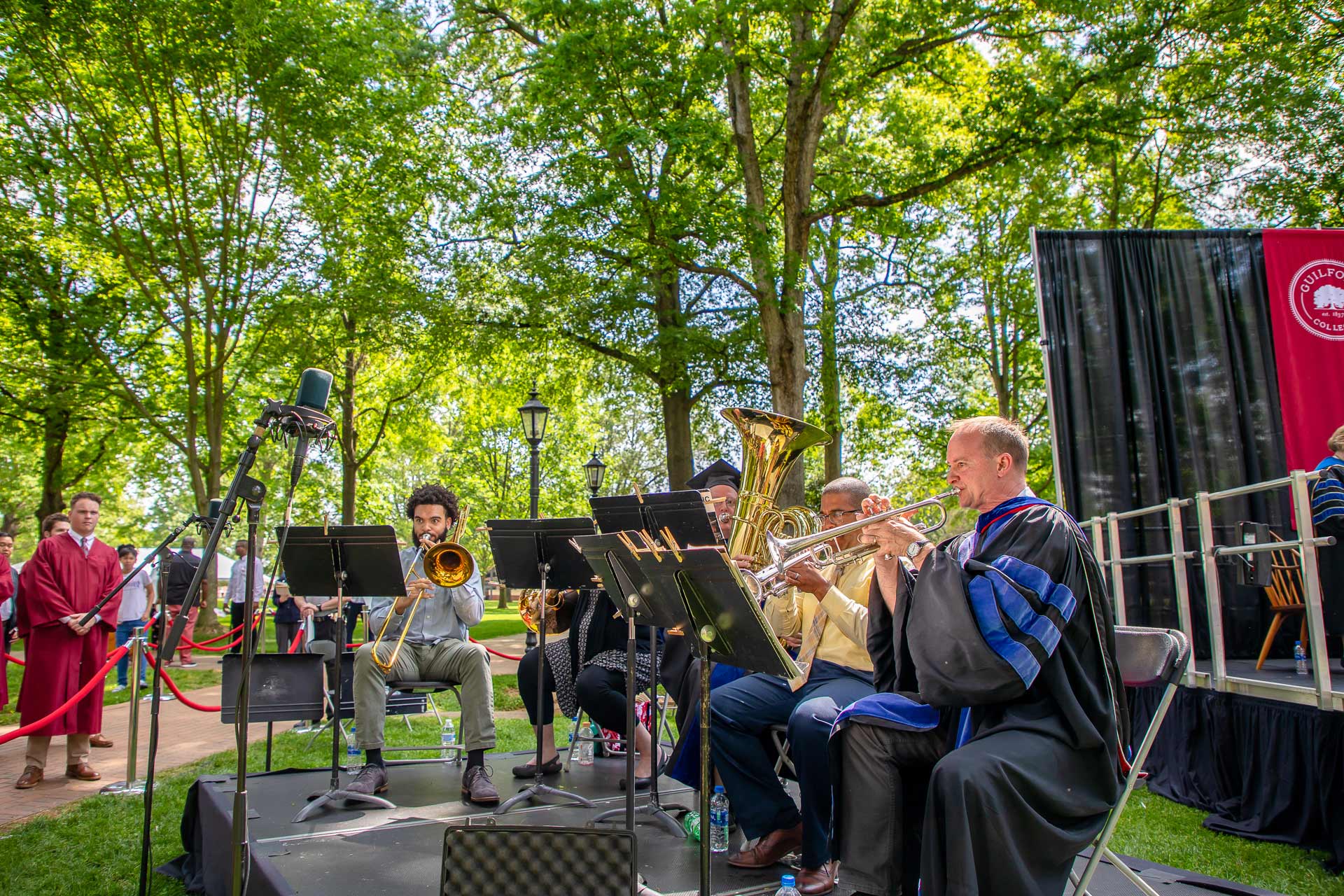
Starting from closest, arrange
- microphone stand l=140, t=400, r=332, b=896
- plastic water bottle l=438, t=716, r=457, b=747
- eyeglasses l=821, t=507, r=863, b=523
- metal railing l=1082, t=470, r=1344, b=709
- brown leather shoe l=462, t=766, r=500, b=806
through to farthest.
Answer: microphone stand l=140, t=400, r=332, b=896
eyeglasses l=821, t=507, r=863, b=523
metal railing l=1082, t=470, r=1344, b=709
brown leather shoe l=462, t=766, r=500, b=806
plastic water bottle l=438, t=716, r=457, b=747

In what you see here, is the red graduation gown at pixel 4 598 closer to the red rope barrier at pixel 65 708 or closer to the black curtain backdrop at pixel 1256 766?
the red rope barrier at pixel 65 708

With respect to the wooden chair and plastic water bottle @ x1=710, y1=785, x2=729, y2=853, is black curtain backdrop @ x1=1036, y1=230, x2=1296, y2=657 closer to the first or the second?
the wooden chair

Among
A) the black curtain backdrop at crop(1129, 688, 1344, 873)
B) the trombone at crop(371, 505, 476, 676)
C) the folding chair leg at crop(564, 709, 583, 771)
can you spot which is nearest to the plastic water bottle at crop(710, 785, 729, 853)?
the folding chair leg at crop(564, 709, 583, 771)

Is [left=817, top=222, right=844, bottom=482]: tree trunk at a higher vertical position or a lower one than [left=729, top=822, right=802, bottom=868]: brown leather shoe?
higher

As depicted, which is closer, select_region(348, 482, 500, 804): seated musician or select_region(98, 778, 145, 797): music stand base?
select_region(348, 482, 500, 804): seated musician

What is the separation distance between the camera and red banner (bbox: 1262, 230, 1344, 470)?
329 inches

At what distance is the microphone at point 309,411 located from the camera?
11.5 ft

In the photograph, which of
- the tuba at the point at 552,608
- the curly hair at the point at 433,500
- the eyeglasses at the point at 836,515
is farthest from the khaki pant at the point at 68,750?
the eyeglasses at the point at 836,515

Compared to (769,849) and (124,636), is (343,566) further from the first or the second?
(124,636)

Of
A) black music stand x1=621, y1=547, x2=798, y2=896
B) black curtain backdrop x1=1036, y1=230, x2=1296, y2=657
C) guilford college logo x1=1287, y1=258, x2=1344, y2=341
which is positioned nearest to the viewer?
black music stand x1=621, y1=547, x2=798, y2=896

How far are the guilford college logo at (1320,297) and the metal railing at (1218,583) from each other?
2.86 meters

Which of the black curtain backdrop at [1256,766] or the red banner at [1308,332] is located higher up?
the red banner at [1308,332]

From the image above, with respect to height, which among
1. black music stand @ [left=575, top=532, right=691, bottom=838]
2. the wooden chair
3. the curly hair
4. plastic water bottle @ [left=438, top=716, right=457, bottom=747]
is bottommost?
plastic water bottle @ [left=438, top=716, right=457, bottom=747]

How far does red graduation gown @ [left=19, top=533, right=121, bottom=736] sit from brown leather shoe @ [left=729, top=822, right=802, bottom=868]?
17.6ft
